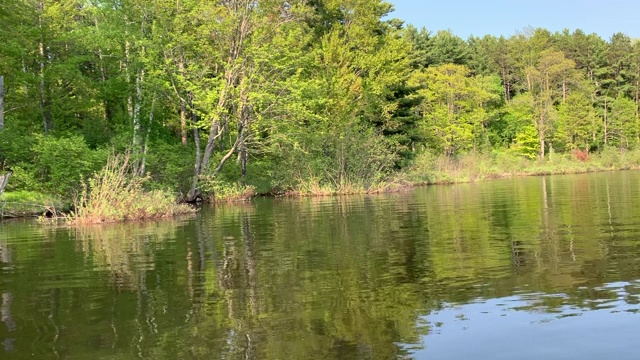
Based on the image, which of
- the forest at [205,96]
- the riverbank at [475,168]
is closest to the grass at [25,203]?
the forest at [205,96]

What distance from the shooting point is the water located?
19.2 feet

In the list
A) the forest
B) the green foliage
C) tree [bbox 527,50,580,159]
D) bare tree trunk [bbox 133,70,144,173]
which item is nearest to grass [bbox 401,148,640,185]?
the forest

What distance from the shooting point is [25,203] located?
84.3 ft

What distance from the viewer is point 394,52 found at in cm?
5303

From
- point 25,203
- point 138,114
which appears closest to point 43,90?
point 138,114

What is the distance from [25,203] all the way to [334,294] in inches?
874

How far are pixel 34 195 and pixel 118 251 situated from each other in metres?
15.8

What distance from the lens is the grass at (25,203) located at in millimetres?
25266

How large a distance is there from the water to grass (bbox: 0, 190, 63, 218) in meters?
11.1

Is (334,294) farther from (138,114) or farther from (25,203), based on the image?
(138,114)

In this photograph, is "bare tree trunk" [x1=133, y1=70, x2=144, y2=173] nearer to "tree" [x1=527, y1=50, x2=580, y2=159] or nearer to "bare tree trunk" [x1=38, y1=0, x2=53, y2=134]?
"bare tree trunk" [x1=38, y1=0, x2=53, y2=134]

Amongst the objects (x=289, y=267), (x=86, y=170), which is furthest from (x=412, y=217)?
(x=86, y=170)

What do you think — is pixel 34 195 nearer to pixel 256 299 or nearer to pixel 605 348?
pixel 256 299

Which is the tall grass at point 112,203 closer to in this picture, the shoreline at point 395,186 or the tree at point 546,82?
the shoreline at point 395,186
